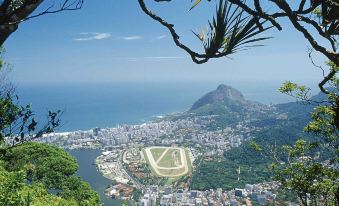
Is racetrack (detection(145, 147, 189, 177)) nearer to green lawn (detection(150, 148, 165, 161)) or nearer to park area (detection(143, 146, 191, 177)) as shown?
park area (detection(143, 146, 191, 177))

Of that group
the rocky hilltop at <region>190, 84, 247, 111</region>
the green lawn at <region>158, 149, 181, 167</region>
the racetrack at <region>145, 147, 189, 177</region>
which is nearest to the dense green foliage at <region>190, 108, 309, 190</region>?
the racetrack at <region>145, 147, 189, 177</region>

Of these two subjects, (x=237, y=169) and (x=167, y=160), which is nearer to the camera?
(x=237, y=169)

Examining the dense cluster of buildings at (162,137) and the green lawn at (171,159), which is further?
the dense cluster of buildings at (162,137)

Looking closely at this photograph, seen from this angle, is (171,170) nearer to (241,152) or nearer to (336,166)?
(241,152)

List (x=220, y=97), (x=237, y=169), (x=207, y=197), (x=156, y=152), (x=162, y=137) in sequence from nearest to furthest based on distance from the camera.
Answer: (x=207, y=197) → (x=237, y=169) → (x=156, y=152) → (x=162, y=137) → (x=220, y=97)

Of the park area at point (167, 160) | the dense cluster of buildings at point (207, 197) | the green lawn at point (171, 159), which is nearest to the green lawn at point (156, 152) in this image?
the park area at point (167, 160)

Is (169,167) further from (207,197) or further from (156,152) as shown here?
(207,197)

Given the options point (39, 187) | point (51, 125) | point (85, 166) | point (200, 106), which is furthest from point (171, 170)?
point (200, 106)

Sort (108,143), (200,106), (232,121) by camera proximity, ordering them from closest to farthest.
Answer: (108,143)
(232,121)
(200,106)

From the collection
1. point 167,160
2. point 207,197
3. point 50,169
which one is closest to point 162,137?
point 167,160

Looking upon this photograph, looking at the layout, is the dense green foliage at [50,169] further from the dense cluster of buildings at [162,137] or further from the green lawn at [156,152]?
the dense cluster of buildings at [162,137]

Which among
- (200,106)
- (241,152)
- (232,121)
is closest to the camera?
(241,152)
